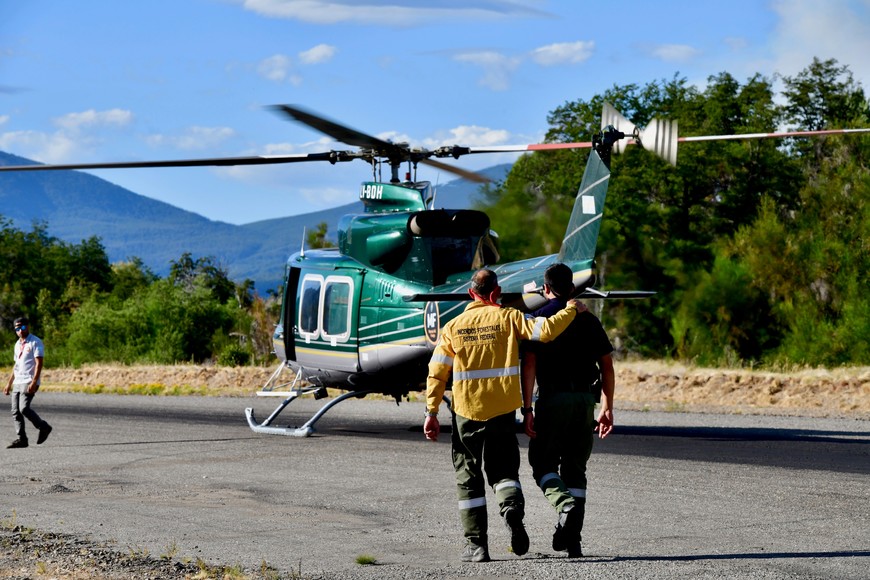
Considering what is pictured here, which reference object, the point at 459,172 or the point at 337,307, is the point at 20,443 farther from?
the point at 459,172

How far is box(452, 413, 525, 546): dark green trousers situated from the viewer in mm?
8242

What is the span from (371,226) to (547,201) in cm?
2076

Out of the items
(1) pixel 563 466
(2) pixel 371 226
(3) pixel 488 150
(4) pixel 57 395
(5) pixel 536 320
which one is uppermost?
(3) pixel 488 150

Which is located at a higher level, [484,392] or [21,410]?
[484,392]

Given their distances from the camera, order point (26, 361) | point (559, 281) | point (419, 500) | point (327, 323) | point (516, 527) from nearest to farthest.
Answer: point (516, 527) < point (559, 281) < point (419, 500) < point (26, 361) < point (327, 323)

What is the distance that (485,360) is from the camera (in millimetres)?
8484

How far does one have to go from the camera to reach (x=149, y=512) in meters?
10.7

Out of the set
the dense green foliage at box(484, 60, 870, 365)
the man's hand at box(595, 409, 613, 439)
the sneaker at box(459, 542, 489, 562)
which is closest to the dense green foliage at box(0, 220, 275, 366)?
the dense green foliage at box(484, 60, 870, 365)

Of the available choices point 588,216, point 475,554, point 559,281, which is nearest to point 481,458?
point 475,554

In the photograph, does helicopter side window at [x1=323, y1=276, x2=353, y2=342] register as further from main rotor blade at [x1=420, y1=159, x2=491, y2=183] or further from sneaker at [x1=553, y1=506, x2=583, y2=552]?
sneaker at [x1=553, y1=506, x2=583, y2=552]

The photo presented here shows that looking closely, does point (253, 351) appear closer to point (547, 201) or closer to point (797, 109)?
point (547, 201)

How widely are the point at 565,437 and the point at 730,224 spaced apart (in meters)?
41.9

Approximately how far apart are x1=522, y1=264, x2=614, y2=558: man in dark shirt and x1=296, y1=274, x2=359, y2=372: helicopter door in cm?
862

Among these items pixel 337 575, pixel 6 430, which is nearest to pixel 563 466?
pixel 337 575
